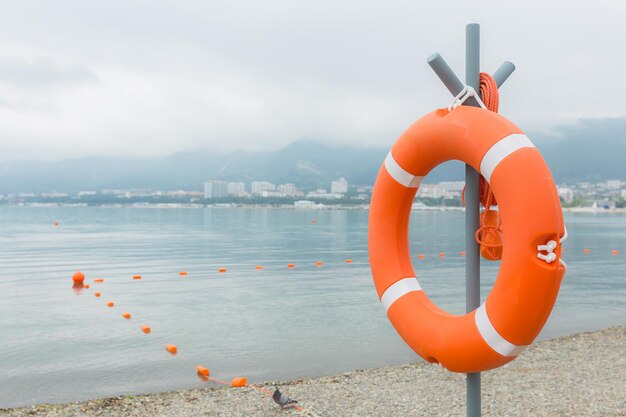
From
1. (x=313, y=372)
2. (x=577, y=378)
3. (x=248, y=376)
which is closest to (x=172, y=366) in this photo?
(x=248, y=376)

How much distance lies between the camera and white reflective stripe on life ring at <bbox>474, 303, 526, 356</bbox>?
10.2 ft

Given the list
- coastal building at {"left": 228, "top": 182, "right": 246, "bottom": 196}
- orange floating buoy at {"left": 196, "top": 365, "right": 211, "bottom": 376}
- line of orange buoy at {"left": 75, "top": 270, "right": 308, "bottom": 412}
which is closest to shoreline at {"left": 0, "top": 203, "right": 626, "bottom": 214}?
coastal building at {"left": 228, "top": 182, "right": 246, "bottom": 196}

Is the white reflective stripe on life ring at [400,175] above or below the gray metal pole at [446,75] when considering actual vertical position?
below

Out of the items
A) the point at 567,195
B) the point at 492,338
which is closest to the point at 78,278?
the point at 492,338

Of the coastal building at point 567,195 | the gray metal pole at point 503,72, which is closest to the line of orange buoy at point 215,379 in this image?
the gray metal pole at point 503,72

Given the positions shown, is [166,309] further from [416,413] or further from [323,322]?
[416,413]

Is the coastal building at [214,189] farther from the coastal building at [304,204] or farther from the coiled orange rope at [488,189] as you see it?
the coiled orange rope at [488,189]

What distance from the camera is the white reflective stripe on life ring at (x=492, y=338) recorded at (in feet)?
10.2

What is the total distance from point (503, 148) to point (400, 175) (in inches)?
29.4

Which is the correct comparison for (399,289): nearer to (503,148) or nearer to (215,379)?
(503,148)

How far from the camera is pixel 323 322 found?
9.33 meters

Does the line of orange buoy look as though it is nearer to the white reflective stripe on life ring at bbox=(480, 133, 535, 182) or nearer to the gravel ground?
the gravel ground

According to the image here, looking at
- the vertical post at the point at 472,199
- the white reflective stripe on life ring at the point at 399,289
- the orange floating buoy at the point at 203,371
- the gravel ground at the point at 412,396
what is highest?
the vertical post at the point at 472,199

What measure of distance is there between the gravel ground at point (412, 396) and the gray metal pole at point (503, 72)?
2648 millimetres
